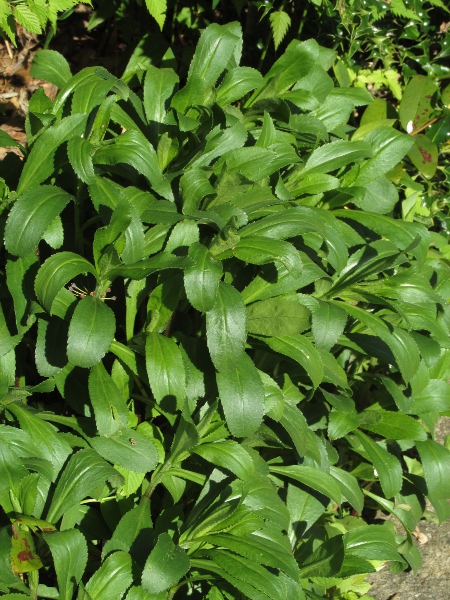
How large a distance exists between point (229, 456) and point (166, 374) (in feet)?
1.04

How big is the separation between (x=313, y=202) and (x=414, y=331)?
58cm

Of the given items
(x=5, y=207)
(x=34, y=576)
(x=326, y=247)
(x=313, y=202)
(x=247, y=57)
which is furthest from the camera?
(x=247, y=57)

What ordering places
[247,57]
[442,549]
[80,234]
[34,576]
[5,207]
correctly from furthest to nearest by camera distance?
[247,57], [442,549], [80,234], [5,207], [34,576]

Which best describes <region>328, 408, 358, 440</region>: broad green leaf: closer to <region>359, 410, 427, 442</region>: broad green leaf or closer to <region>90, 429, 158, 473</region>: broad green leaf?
<region>359, 410, 427, 442</region>: broad green leaf

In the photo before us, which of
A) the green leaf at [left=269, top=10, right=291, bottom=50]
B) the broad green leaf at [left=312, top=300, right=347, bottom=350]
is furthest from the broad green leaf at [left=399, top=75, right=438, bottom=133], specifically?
the broad green leaf at [left=312, top=300, right=347, bottom=350]

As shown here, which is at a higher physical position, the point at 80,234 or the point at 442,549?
the point at 80,234

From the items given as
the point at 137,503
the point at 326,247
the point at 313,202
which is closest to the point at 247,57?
the point at 313,202

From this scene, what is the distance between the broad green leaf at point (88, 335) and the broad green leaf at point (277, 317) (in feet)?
1.59

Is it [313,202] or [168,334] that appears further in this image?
[313,202]

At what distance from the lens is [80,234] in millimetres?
2461

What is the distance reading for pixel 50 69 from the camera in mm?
2697

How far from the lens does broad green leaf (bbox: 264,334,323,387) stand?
2.37m

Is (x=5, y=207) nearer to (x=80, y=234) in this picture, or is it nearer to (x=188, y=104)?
(x=80, y=234)

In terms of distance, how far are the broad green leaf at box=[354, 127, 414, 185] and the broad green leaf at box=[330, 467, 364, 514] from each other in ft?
3.43
